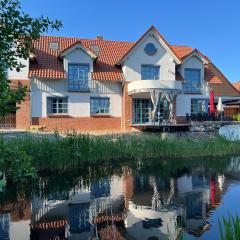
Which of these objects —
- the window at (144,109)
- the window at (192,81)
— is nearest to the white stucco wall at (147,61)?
the window at (192,81)

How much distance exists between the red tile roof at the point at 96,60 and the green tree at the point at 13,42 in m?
20.2

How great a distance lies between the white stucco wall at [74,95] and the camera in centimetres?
2542

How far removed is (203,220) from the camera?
7.13 metres

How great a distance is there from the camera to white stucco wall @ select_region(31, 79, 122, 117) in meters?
25.4

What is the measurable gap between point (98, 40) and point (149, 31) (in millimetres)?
5226

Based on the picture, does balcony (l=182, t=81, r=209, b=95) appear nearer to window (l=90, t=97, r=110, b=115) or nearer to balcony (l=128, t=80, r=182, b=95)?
balcony (l=128, t=80, r=182, b=95)

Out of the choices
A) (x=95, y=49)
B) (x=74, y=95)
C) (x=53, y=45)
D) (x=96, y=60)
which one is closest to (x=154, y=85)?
(x=96, y=60)

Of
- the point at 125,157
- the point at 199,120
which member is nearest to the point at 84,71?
the point at 199,120

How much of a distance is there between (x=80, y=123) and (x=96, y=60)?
5.44 m

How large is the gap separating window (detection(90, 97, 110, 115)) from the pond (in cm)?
1430

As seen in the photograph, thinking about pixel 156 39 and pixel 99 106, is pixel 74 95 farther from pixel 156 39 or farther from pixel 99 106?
pixel 156 39

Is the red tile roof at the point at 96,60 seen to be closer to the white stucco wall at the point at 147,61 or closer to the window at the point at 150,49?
the white stucco wall at the point at 147,61

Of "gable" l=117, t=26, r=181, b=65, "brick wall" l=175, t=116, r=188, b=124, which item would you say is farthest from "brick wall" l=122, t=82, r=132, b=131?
"brick wall" l=175, t=116, r=188, b=124

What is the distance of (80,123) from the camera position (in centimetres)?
2675
